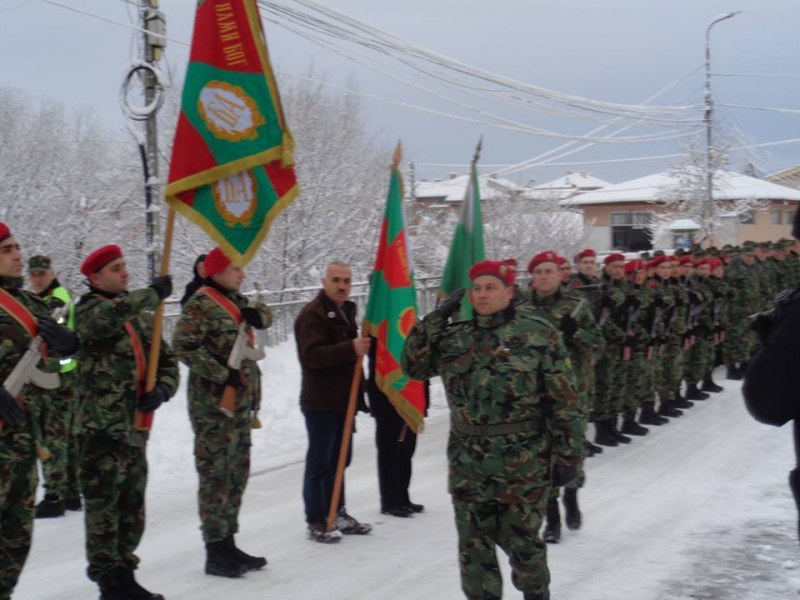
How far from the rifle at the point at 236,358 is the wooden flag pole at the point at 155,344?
0.56 metres

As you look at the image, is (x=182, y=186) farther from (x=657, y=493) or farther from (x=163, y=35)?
(x=163, y=35)

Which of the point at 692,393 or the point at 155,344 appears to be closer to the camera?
the point at 155,344

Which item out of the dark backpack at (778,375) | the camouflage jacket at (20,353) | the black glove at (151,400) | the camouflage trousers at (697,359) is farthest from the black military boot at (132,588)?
the camouflage trousers at (697,359)

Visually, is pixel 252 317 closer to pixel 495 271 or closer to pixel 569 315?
pixel 495 271

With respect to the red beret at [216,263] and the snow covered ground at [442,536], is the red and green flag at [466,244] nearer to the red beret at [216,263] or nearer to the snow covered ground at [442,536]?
the snow covered ground at [442,536]

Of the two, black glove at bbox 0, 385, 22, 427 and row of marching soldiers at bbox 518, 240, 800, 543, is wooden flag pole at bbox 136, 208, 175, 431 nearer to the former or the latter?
black glove at bbox 0, 385, 22, 427

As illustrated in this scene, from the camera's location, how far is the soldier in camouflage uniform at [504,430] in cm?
490

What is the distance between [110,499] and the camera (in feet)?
18.1

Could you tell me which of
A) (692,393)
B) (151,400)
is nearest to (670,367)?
(692,393)

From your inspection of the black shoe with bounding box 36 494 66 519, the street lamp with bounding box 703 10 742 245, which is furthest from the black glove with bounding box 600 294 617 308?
the street lamp with bounding box 703 10 742 245

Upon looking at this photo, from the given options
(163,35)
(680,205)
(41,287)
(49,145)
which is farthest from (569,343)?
(680,205)

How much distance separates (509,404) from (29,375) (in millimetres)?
2345

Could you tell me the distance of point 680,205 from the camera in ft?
157

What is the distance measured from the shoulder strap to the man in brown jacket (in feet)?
8.65
